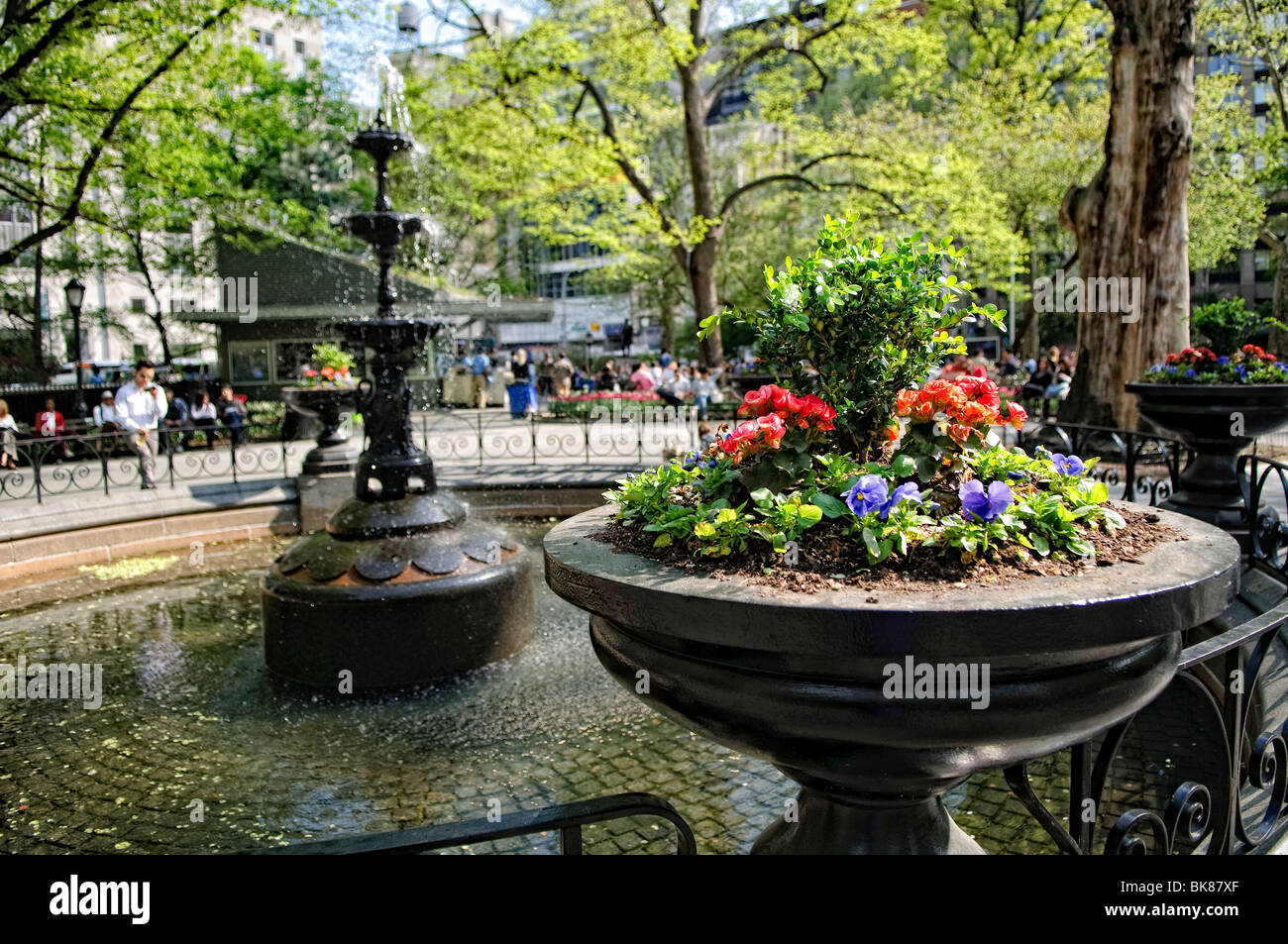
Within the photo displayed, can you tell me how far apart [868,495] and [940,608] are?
0.40 meters

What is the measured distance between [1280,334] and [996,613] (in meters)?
27.0

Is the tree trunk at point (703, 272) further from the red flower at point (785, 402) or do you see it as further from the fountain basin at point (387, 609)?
the red flower at point (785, 402)

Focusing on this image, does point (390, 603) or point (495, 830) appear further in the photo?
point (390, 603)

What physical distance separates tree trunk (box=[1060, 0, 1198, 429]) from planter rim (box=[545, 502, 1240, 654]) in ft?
41.6

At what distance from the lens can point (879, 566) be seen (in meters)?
1.98

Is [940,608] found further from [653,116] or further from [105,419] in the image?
[653,116]

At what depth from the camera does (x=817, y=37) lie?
23.9 metres

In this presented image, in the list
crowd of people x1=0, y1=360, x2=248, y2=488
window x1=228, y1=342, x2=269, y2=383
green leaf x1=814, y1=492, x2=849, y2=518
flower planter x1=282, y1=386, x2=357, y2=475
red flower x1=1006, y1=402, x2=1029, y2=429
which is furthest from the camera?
window x1=228, y1=342, x2=269, y2=383

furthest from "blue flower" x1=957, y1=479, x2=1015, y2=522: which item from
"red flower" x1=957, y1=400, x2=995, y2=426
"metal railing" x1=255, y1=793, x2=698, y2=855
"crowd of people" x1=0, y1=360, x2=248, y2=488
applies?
"crowd of people" x1=0, y1=360, x2=248, y2=488

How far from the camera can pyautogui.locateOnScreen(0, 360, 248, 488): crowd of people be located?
12.7m

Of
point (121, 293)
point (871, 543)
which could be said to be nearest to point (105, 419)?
point (871, 543)

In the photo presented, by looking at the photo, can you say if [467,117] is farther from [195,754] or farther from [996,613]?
[996,613]

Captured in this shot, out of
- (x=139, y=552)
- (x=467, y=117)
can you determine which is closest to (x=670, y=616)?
(x=139, y=552)

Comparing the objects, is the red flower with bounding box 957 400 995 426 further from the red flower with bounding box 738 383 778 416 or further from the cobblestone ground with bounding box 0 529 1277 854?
the cobblestone ground with bounding box 0 529 1277 854
